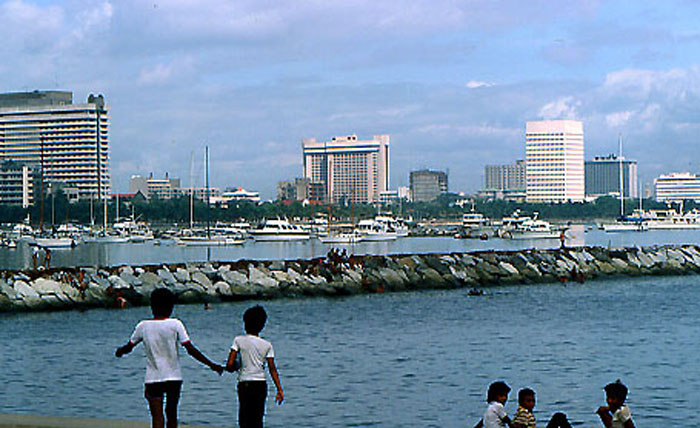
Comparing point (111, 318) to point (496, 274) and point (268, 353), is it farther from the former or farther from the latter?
point (268, 353)

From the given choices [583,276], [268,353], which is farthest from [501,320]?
[268,353]

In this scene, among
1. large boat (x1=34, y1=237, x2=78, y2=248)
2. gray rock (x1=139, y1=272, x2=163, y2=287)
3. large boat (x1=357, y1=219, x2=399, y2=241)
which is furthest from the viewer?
large boat (x1=357, y1=219, x2=399, y2=241)

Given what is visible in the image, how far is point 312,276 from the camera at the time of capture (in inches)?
1987

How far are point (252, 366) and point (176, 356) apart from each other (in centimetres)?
90

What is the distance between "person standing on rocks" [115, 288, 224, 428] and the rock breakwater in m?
30.5

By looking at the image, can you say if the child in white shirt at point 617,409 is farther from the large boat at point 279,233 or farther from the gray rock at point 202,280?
the large boat at point 279,233

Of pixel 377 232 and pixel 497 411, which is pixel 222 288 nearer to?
pixel 497 411

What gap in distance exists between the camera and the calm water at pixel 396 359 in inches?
874

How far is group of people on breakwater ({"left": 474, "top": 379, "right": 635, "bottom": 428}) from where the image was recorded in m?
13.1

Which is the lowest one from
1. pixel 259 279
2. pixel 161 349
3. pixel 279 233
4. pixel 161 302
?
pixel 259 279

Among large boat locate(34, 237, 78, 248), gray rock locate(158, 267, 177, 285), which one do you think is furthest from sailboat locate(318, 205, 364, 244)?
gray rock locate(158, 267, 177, 285)

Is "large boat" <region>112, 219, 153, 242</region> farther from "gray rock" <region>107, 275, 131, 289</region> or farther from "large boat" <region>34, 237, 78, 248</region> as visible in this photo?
"gray rock" <region>107, 275, 131, 289</region>

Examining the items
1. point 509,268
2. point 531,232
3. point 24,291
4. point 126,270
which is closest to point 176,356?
point 24,291

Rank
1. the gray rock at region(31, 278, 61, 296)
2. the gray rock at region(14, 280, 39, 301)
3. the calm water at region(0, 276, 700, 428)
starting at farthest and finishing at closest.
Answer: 1. the gray rock at region(31, 278, 61, 296)
2. the gray rock at region(14, 280, 39, 301)
3. the calm water at region(0, 276, 700, 428)
